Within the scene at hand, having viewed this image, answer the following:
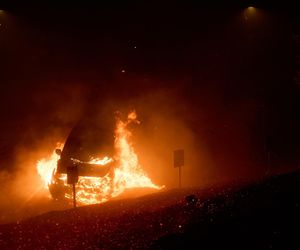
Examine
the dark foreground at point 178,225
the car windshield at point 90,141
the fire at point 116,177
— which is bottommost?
the dark foreground at point 178,225

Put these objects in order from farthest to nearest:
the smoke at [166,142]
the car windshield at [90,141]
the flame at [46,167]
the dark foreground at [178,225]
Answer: the smoke at [166,142] → the flame at [46,167] → the car windshield at [90,141] → the dark foreground at [178,225]

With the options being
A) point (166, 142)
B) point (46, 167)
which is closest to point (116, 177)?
point (46, 167)

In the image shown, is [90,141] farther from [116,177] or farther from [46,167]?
[46,167]

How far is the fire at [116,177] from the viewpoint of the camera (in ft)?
44.4

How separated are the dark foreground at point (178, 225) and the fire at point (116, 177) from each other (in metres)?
1.88

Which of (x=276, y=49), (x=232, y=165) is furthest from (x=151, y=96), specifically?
(x=276, y=49)

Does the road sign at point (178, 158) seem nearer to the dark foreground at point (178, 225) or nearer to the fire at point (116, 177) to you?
the dark foreground at point (178, 225)

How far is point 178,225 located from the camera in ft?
25.5

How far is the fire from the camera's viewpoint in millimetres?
13523

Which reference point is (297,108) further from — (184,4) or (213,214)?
(213,214)

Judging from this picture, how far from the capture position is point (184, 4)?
3556 cm

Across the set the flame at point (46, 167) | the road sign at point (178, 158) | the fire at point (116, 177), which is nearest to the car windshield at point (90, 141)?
the fire at point (116, 177)

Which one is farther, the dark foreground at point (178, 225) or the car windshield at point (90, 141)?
the car windshield at point (90, 141)

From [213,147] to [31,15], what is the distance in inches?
868
